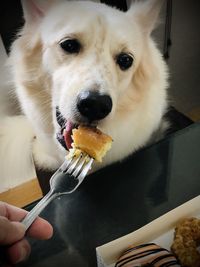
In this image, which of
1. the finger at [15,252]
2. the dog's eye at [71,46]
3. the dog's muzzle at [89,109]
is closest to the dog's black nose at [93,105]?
the dog's muzzle at [89,109]

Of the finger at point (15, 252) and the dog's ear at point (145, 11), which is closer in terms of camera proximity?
the finger at point (15, 252)

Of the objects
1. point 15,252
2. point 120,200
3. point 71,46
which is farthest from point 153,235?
point 71,46

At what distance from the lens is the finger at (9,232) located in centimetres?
41

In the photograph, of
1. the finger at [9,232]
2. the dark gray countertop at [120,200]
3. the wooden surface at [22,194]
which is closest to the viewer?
the finger at [9,232]

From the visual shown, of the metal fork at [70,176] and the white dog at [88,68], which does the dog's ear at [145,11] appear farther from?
the metal fork at [70,176]

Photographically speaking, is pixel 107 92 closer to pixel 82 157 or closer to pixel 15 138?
pixel 82 157

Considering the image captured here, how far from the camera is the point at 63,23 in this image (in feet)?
1.88

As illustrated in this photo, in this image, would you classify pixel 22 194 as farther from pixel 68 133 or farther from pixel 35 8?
pixel 35 8

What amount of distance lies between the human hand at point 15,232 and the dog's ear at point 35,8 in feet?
1.05

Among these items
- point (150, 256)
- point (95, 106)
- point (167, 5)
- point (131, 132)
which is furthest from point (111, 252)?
point (167, 5)

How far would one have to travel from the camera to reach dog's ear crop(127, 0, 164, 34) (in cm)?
62

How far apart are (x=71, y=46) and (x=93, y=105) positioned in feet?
0.42

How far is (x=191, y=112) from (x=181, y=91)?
6 cm

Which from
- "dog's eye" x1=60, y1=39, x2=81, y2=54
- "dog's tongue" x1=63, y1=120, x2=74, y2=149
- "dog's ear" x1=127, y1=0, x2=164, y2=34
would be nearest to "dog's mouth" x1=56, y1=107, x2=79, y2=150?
"dog's tongue" x1=63, y1=120, x2=74, y2=149
